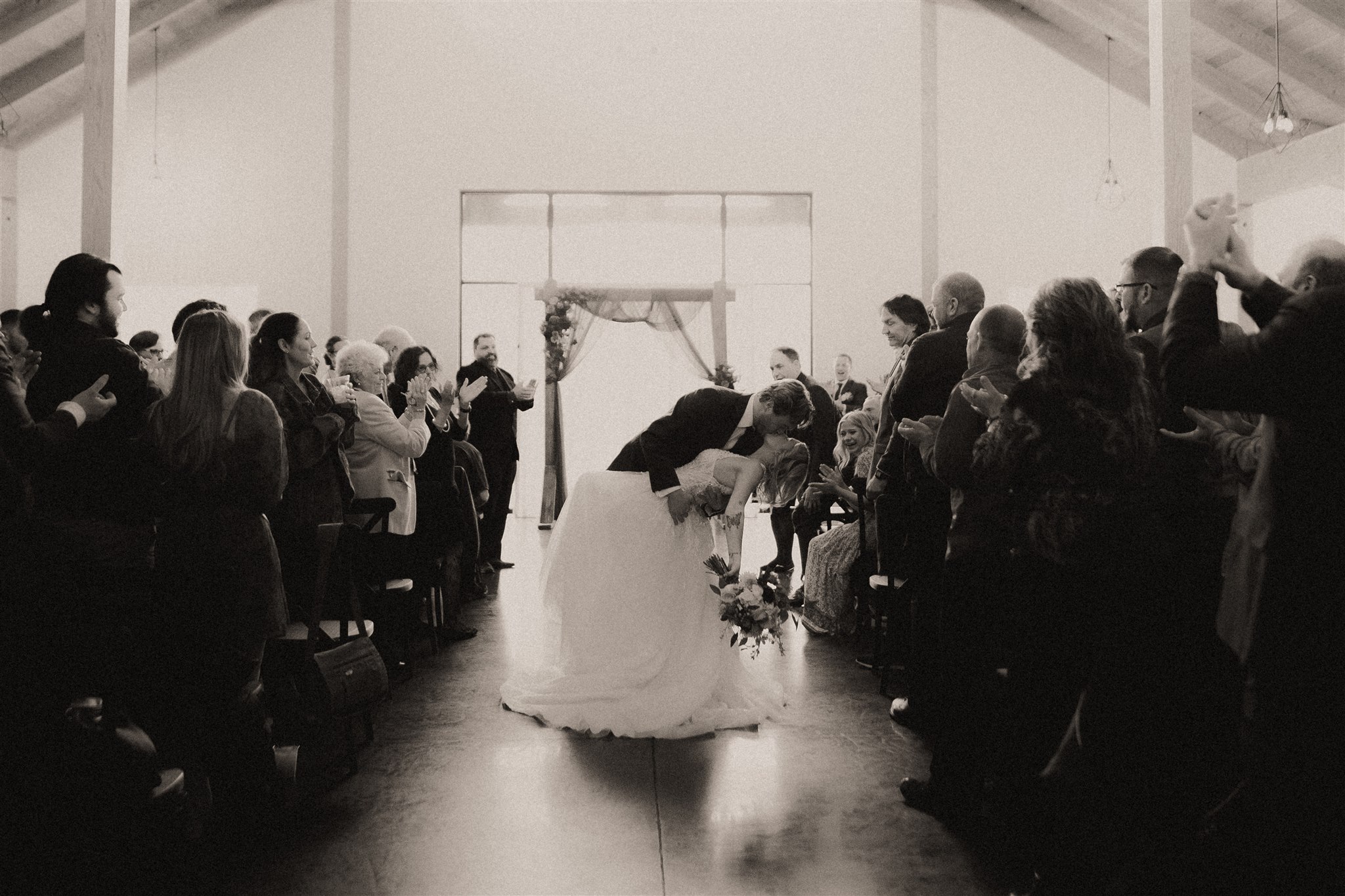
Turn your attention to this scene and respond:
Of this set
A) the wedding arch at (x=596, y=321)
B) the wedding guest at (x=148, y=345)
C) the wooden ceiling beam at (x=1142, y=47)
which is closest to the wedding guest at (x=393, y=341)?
the wedding guest at (x=148, y=345)

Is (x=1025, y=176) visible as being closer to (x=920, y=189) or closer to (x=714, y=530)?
(x=920, y=189)

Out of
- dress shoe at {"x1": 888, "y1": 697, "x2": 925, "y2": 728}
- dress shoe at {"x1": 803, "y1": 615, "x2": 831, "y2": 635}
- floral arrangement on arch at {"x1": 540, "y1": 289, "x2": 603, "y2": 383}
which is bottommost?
dress shoe at {"x1": 888, "y1": 697, "x2": 925, "y2": 728}

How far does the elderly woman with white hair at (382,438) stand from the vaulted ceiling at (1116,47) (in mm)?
7274

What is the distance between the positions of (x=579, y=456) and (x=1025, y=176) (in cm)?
606

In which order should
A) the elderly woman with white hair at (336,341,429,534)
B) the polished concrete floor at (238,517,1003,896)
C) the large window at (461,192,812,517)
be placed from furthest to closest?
the large window at (461,192,812,517)
the elderly woman with white hair at (336,341,429,534)
the polished concrete floor at (238,517,1003,896)

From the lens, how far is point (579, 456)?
488 inches

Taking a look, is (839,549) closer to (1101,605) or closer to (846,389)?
(1101,605)

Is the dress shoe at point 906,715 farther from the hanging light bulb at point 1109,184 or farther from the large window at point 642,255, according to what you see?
the hanging light bulb at point 1109,184

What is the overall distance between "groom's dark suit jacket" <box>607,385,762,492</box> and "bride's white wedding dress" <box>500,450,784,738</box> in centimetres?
6

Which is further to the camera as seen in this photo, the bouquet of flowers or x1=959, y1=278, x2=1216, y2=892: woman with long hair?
the bouquet of flowers

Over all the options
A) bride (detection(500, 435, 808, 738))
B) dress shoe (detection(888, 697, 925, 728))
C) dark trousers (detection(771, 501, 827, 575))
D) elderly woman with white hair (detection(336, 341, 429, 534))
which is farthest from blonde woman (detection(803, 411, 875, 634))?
elderly woman with white hair (detection(336, 341, 429, 534))

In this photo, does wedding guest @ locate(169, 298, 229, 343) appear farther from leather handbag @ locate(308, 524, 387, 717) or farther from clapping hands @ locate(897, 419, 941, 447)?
clapping hands @ locate(897, 419, 941, 447)

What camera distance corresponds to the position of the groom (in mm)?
4082

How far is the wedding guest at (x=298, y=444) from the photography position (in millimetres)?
3625
